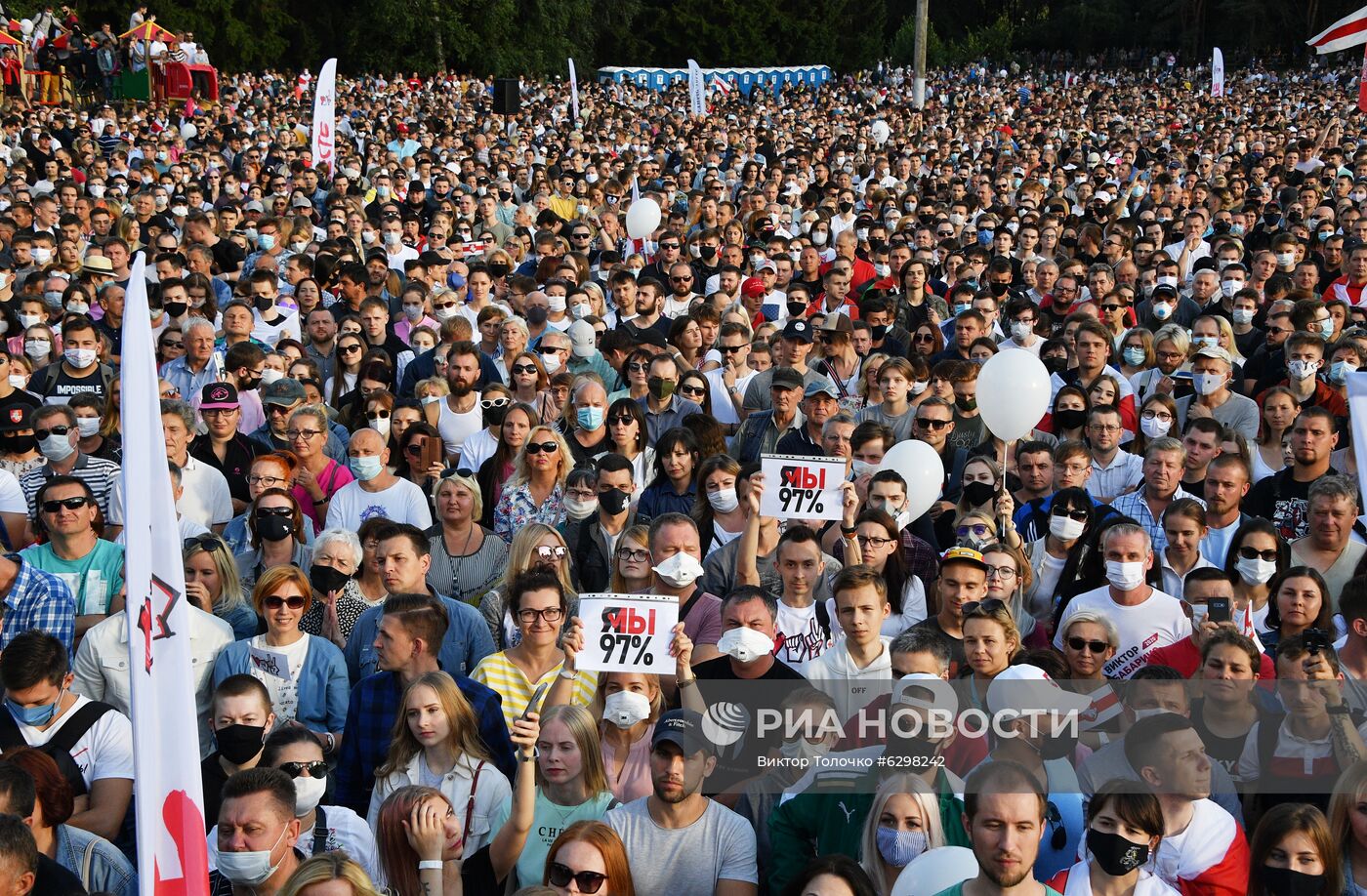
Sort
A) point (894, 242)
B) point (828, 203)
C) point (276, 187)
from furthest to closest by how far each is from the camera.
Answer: point (276, 187), point (828, 203), point (894, 242)

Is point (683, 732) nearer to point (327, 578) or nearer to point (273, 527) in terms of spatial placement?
point (327, 578)

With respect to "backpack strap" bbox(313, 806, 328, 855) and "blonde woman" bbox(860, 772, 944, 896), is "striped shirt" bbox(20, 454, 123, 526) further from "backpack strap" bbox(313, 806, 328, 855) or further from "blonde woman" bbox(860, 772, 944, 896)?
"blonde woman" bbox(860, 772, 944, 896)

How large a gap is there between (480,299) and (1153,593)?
725cm

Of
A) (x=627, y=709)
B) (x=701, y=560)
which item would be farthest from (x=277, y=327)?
(x=627, y=709)

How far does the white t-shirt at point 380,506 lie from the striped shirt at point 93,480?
114 centimetres

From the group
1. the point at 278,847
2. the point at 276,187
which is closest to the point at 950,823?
the point at 278,847

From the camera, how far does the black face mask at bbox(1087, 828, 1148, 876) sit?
4430 mm

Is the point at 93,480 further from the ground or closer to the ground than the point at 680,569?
further from the ground

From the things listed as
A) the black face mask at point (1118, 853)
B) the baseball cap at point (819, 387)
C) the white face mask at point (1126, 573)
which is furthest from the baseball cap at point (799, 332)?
the black face mask at point (1118, 853)

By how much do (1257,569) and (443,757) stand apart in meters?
3.65

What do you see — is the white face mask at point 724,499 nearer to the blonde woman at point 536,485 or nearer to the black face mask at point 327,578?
the blonde woman at point 536,485

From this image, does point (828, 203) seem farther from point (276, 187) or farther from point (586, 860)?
point (586, 860)

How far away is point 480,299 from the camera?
12.5 meters

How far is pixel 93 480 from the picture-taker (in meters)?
8.09
